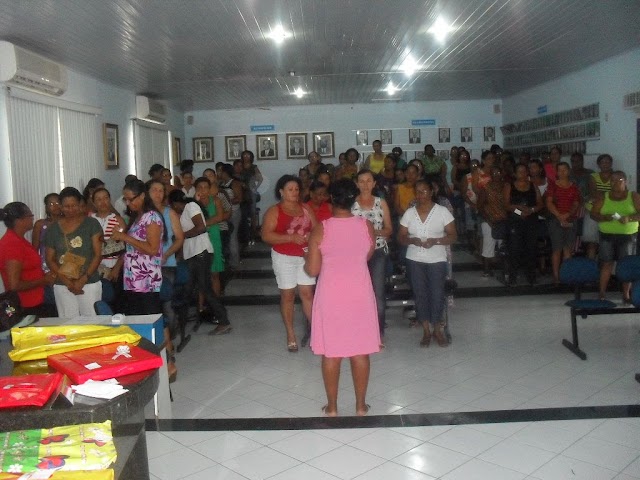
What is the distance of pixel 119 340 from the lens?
2705mm

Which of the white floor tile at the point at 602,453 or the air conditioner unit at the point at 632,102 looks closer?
the white floor tile at the point at 602,453

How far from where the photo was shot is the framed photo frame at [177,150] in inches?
543

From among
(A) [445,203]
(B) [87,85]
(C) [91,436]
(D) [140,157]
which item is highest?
(B) [87,85]

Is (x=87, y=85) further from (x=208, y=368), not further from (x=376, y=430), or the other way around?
(x=376, y=430)

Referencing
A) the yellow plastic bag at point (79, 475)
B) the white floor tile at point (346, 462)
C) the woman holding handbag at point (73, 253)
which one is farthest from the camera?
the woman holding handbag at point (73, 253)

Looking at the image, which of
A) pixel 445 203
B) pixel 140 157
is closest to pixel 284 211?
pixel 445 203

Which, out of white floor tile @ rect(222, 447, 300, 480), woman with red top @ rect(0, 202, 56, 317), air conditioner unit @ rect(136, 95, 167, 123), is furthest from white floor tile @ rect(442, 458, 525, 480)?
air conditioner unit @ rect(136, 95, 167, 123)

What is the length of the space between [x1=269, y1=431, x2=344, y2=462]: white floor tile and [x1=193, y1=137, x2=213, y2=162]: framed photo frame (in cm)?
1183

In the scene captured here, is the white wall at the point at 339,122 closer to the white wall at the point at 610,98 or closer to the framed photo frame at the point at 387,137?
the framed photo frame at the point at 387,137

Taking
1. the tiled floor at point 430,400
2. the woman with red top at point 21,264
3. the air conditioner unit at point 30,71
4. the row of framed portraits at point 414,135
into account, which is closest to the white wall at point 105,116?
the air conditioner unit at point 30,71

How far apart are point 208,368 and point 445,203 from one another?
299 centimetres

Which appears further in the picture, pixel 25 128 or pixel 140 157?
pixel 140 157

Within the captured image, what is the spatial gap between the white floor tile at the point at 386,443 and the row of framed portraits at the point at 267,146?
11.5 metres

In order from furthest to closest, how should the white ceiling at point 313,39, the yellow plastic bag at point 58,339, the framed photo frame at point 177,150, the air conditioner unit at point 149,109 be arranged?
the framed photo frame at point 177,150 < the air conditioner unit at point 149,109 < the white ceiling at point 313,39 < the yellow plastic bag at point 58,339
